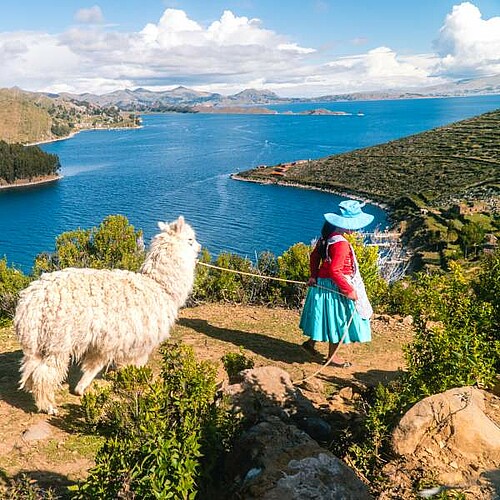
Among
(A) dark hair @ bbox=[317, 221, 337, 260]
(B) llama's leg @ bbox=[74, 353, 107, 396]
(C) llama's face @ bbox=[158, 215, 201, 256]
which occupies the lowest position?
(B) llama's leg @ bbox=[74, 353, 107, 396]

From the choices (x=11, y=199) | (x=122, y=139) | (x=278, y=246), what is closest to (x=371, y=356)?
(x=278, y=246)

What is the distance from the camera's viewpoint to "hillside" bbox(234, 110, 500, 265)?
63.1m

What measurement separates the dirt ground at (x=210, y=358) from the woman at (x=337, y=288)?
2.25 ft

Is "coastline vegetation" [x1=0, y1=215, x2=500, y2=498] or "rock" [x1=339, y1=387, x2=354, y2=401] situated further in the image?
"rock" [x1=339, y1=387, x2=354, y2=401]

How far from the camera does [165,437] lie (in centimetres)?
356

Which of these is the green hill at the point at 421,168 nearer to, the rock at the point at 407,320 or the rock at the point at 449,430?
the rock at the point at 407,320

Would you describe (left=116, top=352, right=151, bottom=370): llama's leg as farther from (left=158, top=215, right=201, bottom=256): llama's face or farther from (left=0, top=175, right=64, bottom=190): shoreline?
(left=0, top=175, right=64, bottom=190): shoreline

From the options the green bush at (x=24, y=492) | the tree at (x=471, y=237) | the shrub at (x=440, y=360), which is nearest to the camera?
the green bush at (x=24, y=492)

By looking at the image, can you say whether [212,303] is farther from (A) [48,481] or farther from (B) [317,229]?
(B) [317,229]

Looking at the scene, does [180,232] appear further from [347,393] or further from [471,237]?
[471,237]

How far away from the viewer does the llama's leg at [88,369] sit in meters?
6.26

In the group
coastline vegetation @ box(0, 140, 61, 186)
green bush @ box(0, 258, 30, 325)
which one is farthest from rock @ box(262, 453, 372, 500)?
coastline vegetation @ box(0, 140, 61, 186)

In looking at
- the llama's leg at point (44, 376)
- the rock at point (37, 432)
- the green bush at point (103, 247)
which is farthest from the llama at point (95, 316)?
the green bush at point (103, 247)

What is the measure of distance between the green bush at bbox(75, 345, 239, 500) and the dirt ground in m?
0.71
